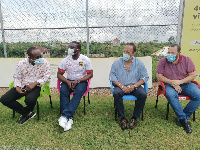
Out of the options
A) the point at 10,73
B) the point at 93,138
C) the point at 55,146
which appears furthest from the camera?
the point at 10,73

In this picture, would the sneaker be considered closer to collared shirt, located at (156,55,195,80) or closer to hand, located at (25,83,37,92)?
hand, located at (25,83,37,92)

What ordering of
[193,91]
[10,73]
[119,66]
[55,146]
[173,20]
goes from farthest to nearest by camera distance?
[10,73] → [173,20] → [119,66] → [193,91] → [55,146]

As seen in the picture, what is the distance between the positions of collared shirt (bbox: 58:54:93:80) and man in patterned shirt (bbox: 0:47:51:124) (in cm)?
39

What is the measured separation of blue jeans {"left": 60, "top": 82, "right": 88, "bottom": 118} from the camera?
127 inches

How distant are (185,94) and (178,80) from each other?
30 centimetres

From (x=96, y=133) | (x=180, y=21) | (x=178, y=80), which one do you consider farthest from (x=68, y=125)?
(x=180, y=21)

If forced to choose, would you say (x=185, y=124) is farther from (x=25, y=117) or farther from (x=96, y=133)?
(x=25, y=117)

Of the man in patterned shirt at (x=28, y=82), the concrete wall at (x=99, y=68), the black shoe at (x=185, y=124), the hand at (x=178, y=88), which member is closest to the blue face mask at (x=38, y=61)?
the man in patterned shirt at (x=28, y=82)

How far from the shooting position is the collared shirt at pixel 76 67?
358 cm

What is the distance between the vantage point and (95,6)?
16.3ft

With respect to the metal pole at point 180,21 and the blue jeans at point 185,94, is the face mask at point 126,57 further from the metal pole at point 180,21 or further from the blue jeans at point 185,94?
the metal pole at point 180,21

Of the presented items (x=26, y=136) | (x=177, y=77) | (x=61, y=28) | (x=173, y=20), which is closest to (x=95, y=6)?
(x=61, y=28)

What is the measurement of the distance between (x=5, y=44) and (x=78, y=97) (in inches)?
149

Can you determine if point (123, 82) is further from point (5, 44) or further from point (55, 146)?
point (5, 44)
